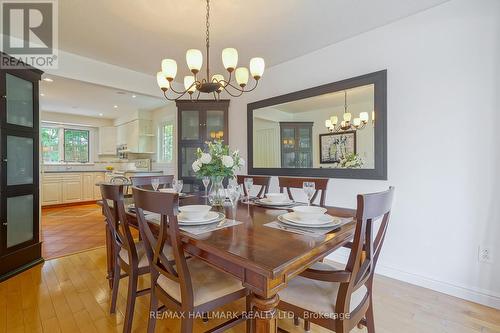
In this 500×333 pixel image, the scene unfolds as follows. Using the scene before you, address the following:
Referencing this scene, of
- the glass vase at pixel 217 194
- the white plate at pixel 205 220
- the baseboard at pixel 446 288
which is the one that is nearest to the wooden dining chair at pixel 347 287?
the white plate at pixel 205 220

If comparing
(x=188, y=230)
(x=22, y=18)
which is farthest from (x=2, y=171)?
(x=188, y=230)

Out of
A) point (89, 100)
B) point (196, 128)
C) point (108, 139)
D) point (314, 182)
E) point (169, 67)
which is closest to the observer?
point (169, 67)

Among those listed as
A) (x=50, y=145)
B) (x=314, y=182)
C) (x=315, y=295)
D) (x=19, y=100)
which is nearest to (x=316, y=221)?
(x=315, y=295)

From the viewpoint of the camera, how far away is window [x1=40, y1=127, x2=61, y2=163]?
617 centimetres

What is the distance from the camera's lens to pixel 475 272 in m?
1.84

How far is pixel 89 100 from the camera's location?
4973 mm

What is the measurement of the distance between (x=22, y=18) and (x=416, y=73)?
143 inches

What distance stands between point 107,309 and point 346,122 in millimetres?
2689

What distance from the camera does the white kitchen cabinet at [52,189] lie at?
530cm

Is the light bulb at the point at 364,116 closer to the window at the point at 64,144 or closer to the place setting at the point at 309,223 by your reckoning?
the place setting at the point at 309,223

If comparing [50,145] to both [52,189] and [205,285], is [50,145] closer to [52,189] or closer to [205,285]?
[52,189]

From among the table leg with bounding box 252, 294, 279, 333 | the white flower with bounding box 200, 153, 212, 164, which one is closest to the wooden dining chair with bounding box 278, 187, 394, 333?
the table leg with bounding box 252, 294, 279, 333

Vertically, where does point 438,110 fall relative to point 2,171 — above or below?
above

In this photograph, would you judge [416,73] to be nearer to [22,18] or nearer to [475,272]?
[475,272]
